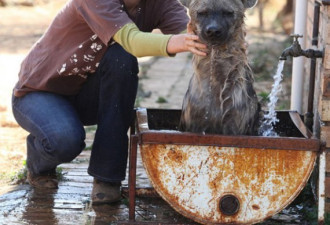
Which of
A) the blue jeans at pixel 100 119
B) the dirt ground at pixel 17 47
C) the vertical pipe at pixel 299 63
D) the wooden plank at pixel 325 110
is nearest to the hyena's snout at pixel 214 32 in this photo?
the blue jeans at pixel 100 119

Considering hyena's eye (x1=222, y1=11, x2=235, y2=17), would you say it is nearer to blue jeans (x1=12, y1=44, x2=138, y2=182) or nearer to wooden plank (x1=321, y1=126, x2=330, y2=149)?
blue jeans (x1=12, y1=44, x2=138, y2=182)

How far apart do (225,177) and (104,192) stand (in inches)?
35.4

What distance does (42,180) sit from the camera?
13.4ft

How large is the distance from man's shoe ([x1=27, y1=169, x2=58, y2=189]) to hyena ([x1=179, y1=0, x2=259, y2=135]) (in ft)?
3.47

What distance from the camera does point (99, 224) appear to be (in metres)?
3.55

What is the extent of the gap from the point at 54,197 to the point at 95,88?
0.68 meters

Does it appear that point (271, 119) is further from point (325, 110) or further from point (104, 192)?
point (104, 192)

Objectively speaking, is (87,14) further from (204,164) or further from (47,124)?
(204,164)

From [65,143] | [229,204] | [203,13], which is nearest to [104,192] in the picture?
[65,143]

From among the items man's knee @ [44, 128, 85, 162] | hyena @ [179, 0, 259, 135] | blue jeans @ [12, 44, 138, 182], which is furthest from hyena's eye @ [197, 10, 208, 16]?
man's knee @ [44, 128, 85, 162]

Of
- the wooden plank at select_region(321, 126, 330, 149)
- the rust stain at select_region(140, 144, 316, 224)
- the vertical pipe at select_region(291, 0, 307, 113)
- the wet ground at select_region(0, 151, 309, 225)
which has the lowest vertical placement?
the wet ground at select_region(0, 151, 309, 225)

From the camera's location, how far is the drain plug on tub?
10.3ft

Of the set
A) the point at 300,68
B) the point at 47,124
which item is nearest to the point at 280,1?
the point at 300,68

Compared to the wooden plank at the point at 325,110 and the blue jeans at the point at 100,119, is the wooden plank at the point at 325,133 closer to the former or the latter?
the wooden plank at the point at 325,110
